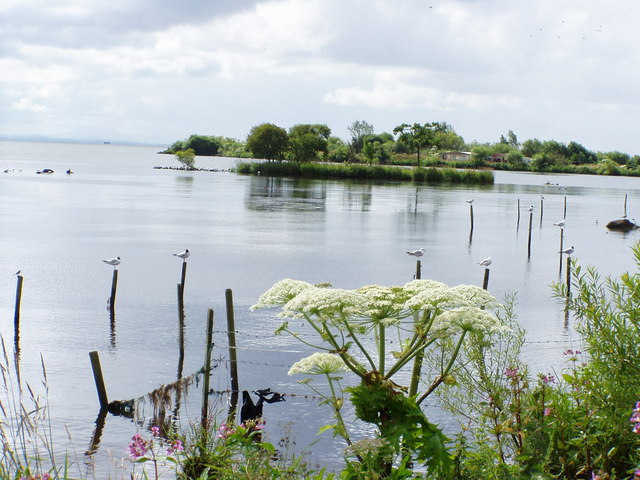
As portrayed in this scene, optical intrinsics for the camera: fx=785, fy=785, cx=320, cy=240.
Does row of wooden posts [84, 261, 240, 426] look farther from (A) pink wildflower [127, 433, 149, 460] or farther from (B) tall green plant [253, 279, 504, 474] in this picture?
(A) pink wildflower [127, 433, 149, 460]

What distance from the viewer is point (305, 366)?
6.29 metres

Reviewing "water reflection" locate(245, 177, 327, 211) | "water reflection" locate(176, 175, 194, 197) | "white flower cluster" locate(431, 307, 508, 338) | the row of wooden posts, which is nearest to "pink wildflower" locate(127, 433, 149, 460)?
"white flower cluster" locate(431, 307, 508, 338)

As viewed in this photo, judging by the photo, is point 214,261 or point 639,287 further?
point 214,261

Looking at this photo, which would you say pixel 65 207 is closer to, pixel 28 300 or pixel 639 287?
pixel 28 300

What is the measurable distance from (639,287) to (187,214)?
47258 millimetres

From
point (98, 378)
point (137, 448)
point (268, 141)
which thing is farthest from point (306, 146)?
point (137, 448)

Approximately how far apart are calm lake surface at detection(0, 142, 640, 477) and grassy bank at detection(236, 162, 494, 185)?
32.7 m

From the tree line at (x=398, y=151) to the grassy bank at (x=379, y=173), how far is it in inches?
152

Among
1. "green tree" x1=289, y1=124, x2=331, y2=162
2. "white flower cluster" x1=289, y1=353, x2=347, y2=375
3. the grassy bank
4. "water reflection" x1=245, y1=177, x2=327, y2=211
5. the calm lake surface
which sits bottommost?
the calm lake surface

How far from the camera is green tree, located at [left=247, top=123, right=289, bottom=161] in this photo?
10825cm

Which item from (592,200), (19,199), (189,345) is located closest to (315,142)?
(592,200)

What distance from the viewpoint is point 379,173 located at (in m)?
106

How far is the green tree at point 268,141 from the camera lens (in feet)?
355

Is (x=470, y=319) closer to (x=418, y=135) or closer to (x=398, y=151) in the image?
(x=418, y=135)
